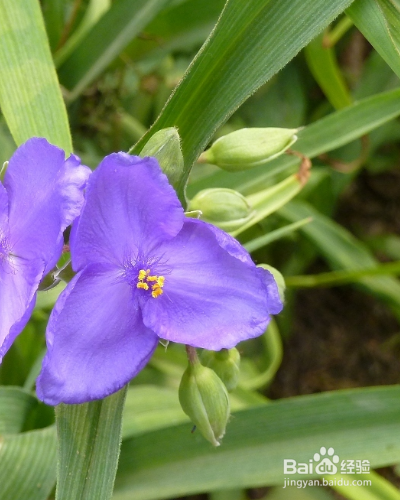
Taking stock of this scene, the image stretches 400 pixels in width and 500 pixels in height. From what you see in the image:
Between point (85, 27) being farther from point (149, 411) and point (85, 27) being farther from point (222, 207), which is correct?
point (149, 411)

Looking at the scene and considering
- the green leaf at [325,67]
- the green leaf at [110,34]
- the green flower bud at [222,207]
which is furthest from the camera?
the green leaf at [325,67]

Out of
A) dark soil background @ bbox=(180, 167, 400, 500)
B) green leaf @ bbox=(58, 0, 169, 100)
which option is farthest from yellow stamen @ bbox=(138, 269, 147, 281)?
dark soil background @ bbox=(180, 167, 400, 500)

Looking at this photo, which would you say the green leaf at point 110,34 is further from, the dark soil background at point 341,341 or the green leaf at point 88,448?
the dark soil background at point 341,341

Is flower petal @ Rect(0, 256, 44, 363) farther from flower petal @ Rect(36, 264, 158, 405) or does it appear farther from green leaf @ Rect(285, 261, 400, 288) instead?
green leaf @ Rect(285, 261, 400, 288)

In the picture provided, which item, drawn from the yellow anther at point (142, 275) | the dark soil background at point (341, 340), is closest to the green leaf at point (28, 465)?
the yellow anther at point (142, 275)

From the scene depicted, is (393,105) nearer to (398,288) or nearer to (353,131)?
(353,131)

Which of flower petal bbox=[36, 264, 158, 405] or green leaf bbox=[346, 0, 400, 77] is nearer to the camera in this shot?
flower petal bbox=[36, 264, 158, 405]
